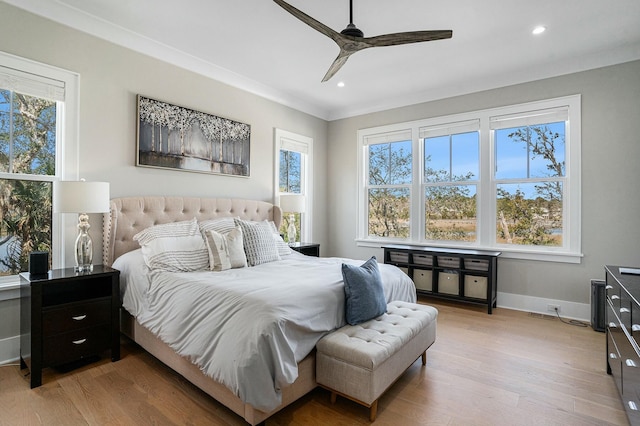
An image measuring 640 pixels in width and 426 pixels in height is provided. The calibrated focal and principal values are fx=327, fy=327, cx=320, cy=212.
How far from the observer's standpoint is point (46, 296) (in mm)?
2430

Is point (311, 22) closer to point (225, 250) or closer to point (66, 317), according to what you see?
point (225, 250)

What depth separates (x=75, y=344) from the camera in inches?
96.6

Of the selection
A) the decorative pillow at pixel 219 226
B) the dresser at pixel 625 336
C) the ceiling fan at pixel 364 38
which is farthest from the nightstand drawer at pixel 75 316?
the dresser at pixel 625 336

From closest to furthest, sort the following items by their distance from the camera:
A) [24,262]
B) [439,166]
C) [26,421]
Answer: [26,421] < [24,262] < [439,166]

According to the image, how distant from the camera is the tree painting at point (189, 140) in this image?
11.1 ft

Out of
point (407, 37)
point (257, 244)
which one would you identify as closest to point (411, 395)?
point (257, 244)

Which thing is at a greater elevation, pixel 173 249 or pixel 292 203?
pixel 292 203

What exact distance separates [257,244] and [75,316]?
1.52 meters

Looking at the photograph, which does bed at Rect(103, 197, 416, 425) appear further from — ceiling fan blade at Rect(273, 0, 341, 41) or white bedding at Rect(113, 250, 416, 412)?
ceiling fan blade at Rect(273, 0, 341, 41)

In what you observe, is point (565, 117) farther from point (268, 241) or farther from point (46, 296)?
point (46, 296)

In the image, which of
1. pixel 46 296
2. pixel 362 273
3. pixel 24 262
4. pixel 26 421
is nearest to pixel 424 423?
pixel 362 273

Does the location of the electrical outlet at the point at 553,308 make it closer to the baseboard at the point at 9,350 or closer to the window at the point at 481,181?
the window at the point at 481,181

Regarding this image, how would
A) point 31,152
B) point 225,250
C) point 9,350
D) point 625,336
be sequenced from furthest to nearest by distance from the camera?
point 225,250, point 31,152, point 9,350, point 625,336

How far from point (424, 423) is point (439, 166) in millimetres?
3634
